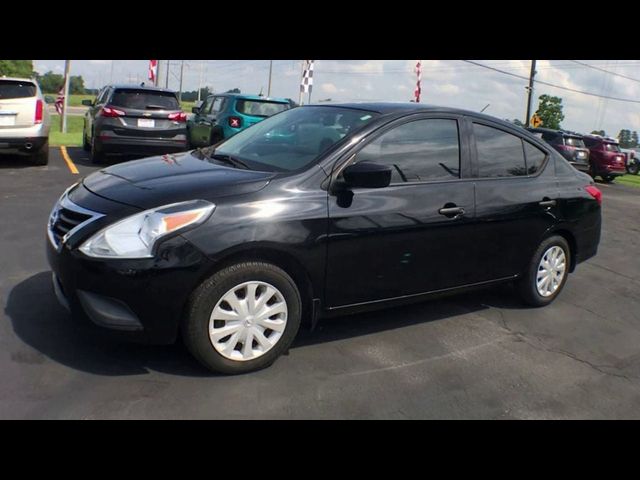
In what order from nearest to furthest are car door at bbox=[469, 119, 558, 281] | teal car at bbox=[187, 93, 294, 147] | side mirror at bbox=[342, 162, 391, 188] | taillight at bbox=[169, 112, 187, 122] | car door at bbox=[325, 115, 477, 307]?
side mirror at bbox=[342, 162, 391, 188]
car door at bbox=[325, 115, 477, 307]
car door at bbox=[469, 119, 558, 281]
taillight at bbox=[169, 112, 187, 122]
teal car at bbox=[187, 93, 294, 147]

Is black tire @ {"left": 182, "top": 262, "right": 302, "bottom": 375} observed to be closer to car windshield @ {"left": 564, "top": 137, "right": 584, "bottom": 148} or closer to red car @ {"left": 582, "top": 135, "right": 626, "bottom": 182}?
car windshield @ {"left": 564, "top": 137, "right": 584, "bottom": 148}

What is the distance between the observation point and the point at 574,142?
64.6 feet

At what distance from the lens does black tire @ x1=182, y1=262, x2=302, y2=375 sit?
323cm

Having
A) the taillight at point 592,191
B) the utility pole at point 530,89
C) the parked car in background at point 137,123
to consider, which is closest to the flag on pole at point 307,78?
the utility pole at point 530,89

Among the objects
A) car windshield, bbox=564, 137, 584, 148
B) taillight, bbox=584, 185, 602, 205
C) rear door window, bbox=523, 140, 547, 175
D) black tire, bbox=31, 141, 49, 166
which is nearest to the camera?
rear door window, bbox=523, 140, 547, 175

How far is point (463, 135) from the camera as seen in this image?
439 cm

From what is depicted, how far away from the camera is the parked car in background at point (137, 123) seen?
11.4 m

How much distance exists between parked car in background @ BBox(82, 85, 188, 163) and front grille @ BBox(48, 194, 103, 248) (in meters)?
8.26

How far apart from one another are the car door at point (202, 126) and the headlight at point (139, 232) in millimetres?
10449

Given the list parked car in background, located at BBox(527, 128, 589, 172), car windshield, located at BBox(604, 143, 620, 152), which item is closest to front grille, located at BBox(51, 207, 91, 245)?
parked car in background, located at BBox(527, 128, 589, 172)

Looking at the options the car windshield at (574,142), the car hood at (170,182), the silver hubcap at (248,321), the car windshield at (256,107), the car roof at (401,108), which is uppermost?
the car windshield at (574,142)

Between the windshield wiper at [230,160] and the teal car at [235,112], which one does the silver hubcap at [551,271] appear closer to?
the windshield wiper at [230,160]

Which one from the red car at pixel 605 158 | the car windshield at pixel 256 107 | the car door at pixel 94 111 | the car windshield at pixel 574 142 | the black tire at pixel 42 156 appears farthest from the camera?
the red car at pixel 605 158
